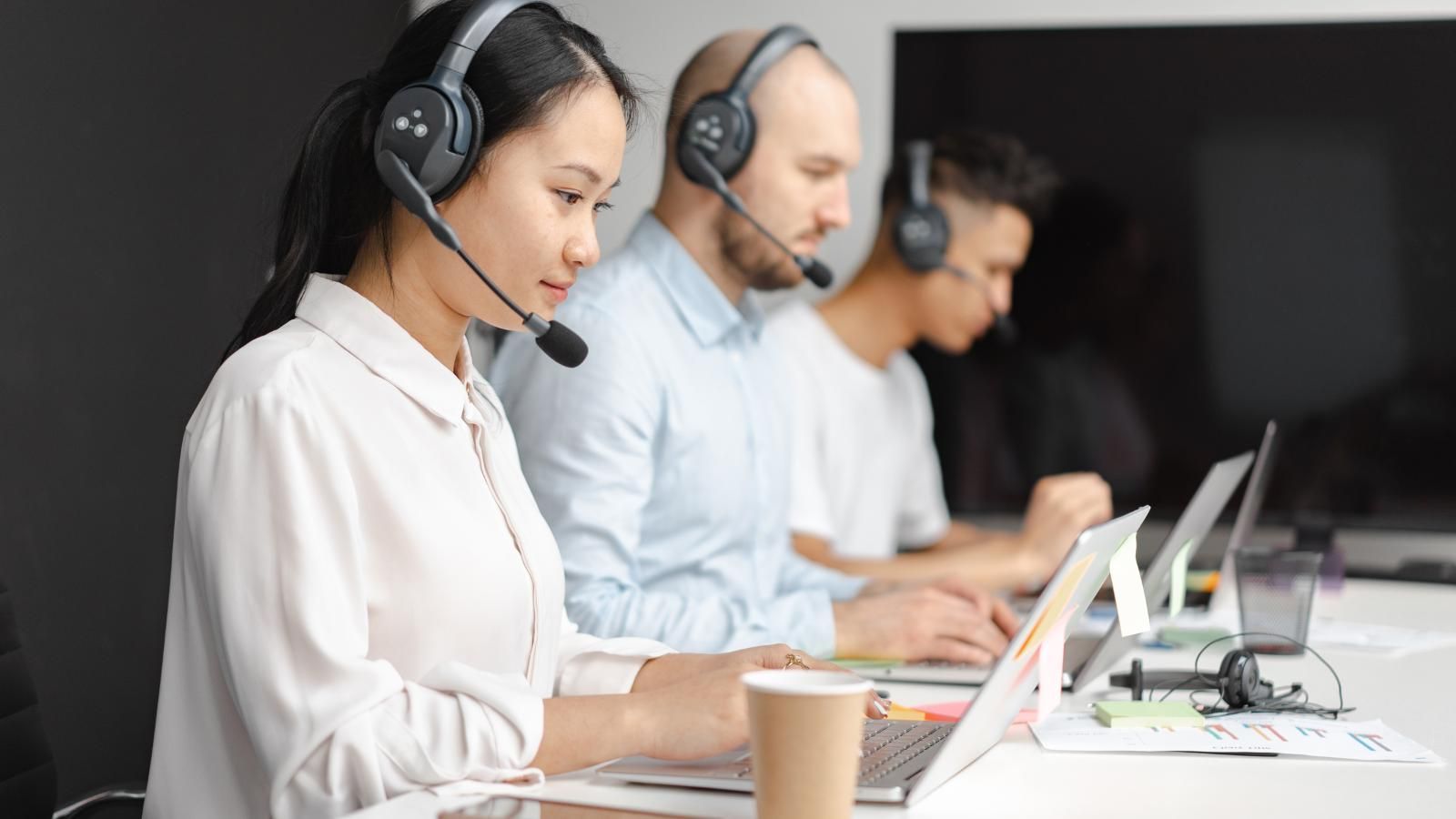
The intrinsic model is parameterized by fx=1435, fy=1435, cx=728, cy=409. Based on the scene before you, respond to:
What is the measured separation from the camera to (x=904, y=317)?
9.05 ft

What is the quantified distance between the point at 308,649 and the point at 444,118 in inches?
16.5

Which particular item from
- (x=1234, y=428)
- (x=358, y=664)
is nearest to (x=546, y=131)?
(x=358, y=664)

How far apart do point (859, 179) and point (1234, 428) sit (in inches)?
34.3

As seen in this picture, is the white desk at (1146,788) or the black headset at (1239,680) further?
the black headset at (1239,680)

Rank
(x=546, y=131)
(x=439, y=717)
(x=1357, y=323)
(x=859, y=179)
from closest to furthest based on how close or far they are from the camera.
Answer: (x=439, y=717) → (x=546, y=131) → (x=1357, y=323) → (x=859, y=179)

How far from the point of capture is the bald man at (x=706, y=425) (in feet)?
5.14

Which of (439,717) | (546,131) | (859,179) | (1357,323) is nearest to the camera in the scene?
(439,717)

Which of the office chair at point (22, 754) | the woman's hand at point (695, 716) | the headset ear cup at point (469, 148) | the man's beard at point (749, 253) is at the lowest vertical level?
the office chair at point (22, 754)

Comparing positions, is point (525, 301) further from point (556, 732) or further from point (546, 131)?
point (556, 732)

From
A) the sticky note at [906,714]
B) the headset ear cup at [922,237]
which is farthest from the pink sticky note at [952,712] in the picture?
the headset ear cup at [922,237]

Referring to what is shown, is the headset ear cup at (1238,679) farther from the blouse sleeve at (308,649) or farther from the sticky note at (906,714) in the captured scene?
the blouse sleeve at (308,649)

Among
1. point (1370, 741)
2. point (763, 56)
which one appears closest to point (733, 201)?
point (763, 56)

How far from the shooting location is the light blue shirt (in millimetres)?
1577

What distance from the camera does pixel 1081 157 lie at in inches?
108
